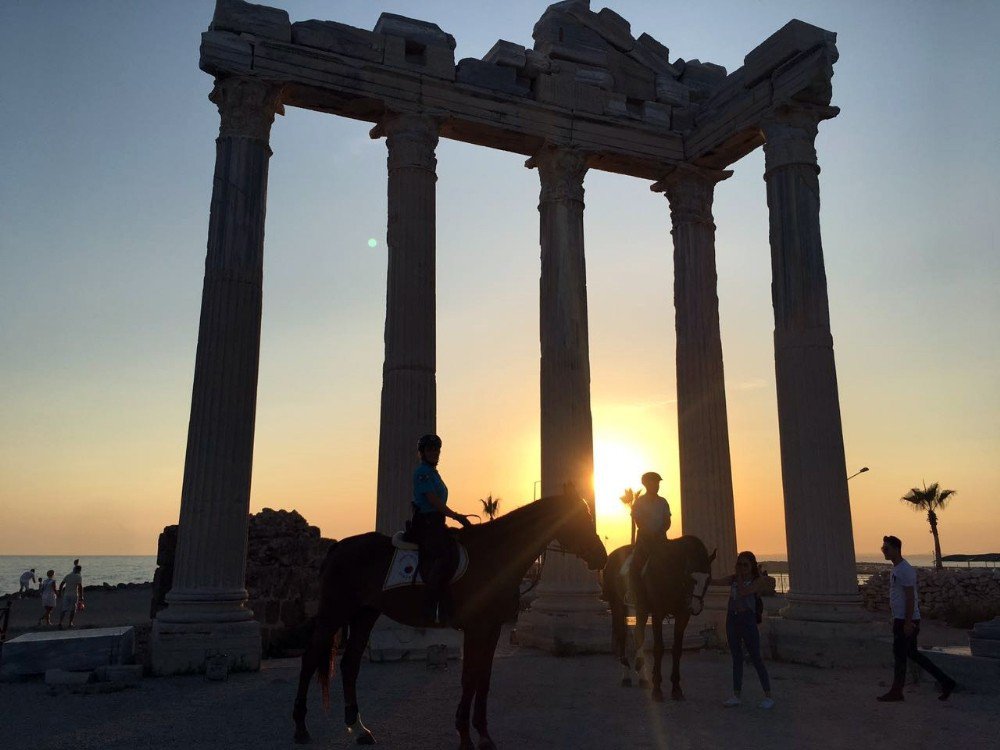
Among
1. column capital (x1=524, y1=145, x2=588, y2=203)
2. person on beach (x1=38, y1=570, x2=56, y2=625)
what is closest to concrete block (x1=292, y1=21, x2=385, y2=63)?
column capital (x1=524, y1=145, x2=588, y2=203)

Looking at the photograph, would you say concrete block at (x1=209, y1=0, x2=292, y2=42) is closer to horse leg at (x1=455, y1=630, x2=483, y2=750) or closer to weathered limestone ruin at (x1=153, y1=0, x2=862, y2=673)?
weathered limestone ruin at (x1=153, y1=0, x2=862, y2=673)

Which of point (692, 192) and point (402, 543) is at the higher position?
point (692, 192)

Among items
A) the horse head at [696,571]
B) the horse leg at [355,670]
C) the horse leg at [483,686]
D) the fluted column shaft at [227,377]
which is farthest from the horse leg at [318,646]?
the fluted column shaft at [227,377]

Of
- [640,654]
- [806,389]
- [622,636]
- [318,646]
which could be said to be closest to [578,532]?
[318,646]

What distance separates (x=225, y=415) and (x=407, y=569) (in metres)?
8.30

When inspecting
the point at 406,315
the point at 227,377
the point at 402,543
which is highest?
the point at 406,315

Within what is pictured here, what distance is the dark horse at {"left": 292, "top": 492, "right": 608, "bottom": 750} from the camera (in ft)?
28.3

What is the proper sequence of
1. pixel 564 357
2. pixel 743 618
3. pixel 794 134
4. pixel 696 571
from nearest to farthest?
pixel 743 618 < pixel 696 571 < pixel 794 134 < pixel 564 357

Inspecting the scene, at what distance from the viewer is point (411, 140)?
18469mm

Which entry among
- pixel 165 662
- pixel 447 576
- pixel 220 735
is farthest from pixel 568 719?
pixel 165 662

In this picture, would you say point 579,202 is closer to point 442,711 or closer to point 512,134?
point 512,134

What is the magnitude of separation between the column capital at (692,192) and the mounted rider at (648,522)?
1117cm

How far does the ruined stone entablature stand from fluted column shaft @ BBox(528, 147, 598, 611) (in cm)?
123

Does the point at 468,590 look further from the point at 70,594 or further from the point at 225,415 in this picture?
the point at 70,594
